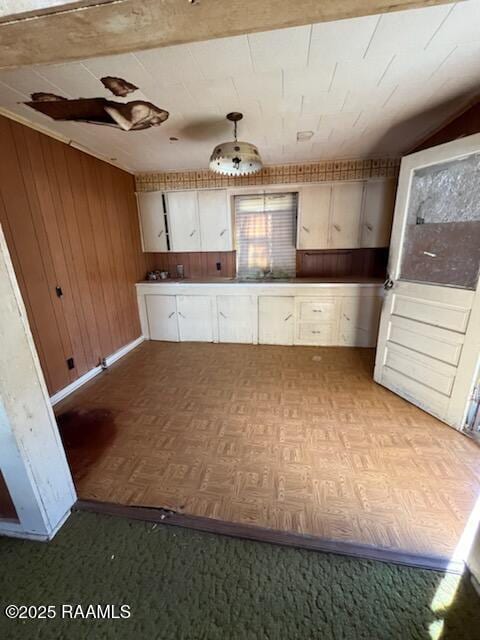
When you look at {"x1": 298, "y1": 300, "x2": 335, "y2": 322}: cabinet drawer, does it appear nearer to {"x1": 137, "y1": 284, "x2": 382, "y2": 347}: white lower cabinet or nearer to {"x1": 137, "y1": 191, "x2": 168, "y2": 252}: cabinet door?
{"x1": 137, "y1": 284, "x2": 382, "y2": 347}: white lower cabinet

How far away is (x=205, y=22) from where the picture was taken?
0.72m

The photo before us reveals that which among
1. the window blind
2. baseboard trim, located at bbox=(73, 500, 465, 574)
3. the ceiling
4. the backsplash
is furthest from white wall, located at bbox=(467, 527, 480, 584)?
the backsplash

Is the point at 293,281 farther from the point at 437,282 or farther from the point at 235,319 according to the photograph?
the point at 437,282

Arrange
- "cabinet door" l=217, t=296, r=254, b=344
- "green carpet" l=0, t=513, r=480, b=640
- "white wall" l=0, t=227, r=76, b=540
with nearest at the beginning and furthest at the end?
"green carpet" l=0, t=513, r=480, b=640 < "white wall" l=0, t=227, r=76, b=540 < "cabinet door" l=217, t=296, r=254, b=344

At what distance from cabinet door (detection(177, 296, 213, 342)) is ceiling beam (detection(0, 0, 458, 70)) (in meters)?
3.15

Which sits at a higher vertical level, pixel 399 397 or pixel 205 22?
pixel 205 22

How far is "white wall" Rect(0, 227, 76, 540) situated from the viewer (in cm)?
116

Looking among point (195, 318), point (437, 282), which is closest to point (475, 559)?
point (437, 282)

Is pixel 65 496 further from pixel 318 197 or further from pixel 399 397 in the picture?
pixel 318 197

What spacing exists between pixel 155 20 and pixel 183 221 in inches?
137

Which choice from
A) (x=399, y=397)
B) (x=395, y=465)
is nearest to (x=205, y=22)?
(x=395, y=465)

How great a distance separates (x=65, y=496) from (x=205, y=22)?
2126 millimetres

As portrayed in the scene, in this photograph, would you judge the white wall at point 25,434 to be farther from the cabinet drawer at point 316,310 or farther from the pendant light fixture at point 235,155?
the cabinet drawer at point 316,310

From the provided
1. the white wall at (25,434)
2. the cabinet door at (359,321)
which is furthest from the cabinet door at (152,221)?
the white wall at (25,434)
